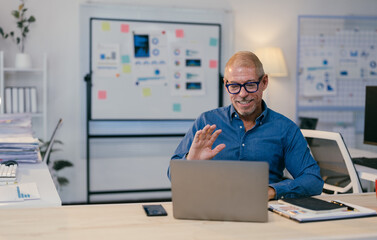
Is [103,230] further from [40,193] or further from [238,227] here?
[40,193]

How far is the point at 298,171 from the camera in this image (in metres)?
2.11

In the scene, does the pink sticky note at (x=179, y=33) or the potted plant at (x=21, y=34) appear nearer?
the potted plant at (x=21, y=34)

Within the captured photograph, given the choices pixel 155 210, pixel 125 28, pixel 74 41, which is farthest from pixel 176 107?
pixel 155 210

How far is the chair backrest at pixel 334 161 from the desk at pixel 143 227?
1.08 m

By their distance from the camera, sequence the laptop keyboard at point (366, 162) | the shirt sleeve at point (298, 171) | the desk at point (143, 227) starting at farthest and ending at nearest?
the laptop keyboard at point (366, 162) < the shirt sleeve at point (298, 171) < the desk at point (143, 227)

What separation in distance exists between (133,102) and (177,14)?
1035mm

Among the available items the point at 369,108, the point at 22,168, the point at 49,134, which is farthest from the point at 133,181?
the point at 369,108

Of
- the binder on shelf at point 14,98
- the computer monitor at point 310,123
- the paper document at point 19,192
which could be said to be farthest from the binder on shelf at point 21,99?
the computer monitor at point 310,123

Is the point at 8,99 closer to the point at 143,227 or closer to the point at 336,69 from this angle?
the point at 143,227

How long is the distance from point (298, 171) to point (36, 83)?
3.13 metres

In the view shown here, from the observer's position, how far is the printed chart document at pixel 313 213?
58.0 inches

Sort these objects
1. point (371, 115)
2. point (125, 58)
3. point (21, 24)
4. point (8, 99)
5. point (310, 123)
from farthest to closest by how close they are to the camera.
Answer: point (125, 58) < point (310, 123) < point (21, 24) < point (8, 99) < point (371, 115)

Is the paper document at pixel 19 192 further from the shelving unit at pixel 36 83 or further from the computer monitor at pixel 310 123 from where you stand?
the computer monitor at pixel 310 123

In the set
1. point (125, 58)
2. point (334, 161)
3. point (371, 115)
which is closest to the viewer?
point (334, 161)
